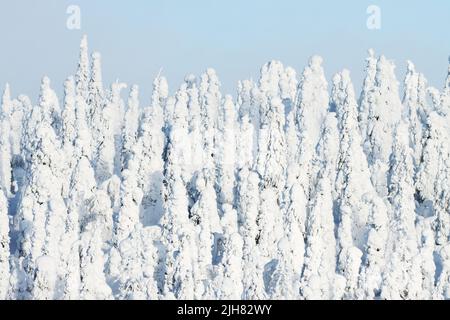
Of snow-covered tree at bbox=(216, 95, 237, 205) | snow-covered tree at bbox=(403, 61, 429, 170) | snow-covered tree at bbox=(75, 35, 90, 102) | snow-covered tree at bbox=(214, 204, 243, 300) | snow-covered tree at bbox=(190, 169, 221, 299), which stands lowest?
snow-covered tree at bbox=(214, 204, 243, 300)

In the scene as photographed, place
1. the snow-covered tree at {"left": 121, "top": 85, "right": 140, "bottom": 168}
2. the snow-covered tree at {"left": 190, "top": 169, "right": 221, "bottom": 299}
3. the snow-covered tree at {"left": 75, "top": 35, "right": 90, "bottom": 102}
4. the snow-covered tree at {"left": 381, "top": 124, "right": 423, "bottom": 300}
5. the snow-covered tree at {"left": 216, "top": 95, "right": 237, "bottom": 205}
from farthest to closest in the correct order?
the snow-covered tree at {"left": 75, "top": 35, "right": 90, "bottom": 102} < the snow-covered tree at {"left": 121, "top": 85, "right": 140, "bottom": 168} < the snow-covered tree at {"left": 216, "top": 95, "right": 237, "bottom": 205} < the snow-covered tree at {"left": 190, "top": 169, "right": 221, "bottom": 299} < the snow-covered tree at {"left": 381, "top": 124, "right": 423, "bottom": 300}

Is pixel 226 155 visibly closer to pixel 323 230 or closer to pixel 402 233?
pixel 323 230

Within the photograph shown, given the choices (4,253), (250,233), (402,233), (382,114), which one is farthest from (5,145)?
(402,233)

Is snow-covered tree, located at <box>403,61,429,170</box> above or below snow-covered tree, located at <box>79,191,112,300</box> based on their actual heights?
above

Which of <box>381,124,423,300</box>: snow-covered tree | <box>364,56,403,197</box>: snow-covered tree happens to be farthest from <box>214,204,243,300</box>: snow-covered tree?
<box>364,56,403,197</box>: snow-covered tree

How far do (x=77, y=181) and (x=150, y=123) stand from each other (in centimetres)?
1656

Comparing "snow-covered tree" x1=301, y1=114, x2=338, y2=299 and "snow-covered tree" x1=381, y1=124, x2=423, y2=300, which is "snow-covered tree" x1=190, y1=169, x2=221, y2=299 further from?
"snow-covered tree" x1=381, y1=124, x2=423, y2=300

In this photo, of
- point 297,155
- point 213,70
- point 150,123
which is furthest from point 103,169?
point 213,70

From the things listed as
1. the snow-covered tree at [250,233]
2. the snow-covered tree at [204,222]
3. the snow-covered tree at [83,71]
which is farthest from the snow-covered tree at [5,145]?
the snow-covered tree at [250,233]

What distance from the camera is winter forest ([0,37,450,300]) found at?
5659cm

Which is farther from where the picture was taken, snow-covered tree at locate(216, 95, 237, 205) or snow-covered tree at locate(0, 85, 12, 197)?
snow-covered tree at locate(0, 85, 12, 197)

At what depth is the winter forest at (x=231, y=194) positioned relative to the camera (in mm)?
56594

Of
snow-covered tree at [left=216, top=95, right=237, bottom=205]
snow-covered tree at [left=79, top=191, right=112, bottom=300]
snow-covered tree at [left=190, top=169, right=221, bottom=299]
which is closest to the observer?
snow-covered tree at [left=79, top=191, right=112, bottom=300]

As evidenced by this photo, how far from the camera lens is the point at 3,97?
127 m
